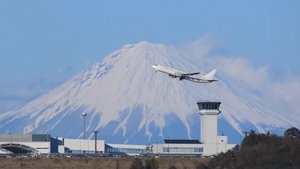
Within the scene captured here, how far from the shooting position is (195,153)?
199 meters

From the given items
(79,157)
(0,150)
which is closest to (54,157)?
(79,157)

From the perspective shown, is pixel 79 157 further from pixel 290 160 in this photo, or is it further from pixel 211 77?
pixel 290 160

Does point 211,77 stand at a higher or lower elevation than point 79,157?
higher

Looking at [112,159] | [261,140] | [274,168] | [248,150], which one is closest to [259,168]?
[274,168]

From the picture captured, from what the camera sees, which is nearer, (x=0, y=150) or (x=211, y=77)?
(x=211, y=77)

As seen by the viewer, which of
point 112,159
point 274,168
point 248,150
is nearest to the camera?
point 274,168

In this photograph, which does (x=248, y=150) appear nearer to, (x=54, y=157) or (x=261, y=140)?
(x=261, y=140)

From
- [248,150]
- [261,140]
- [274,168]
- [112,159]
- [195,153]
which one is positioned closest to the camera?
[274,168]

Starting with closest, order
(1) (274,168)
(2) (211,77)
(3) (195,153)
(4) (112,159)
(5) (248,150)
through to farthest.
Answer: (1) (274,168), (5) (248,150), (4) (112,159), (2) (211,77), (3) (195,153)

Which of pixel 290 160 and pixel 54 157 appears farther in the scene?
pixel 54 157

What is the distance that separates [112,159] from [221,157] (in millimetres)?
20811

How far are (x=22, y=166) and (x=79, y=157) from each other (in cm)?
1229

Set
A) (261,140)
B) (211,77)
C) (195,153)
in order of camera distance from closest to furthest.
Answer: (261,140) → (211,77) → (195,153)

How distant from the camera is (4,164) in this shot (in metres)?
151
